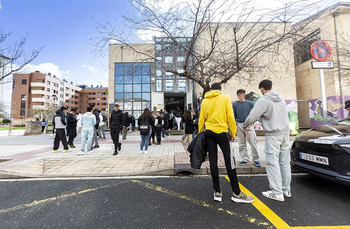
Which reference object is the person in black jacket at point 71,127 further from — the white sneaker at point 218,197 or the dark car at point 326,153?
the dark car at point 326,153

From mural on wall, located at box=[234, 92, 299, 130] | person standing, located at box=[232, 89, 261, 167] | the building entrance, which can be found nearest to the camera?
person standing, located at box=[232, 89, 261, 167]

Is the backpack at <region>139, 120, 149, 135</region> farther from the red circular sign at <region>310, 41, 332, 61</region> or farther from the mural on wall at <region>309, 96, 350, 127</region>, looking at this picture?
the mural on wall at <region>309, 96, 350, 127</region>

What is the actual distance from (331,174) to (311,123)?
14.2m

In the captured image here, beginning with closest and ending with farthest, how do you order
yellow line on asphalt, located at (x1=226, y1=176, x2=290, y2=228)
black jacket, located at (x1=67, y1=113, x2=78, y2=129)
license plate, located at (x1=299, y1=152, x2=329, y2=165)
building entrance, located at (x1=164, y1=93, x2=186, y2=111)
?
yellow line on asphalt, located at (x1=226, y1=176, x2=290, y2=228) < license plate, located at (x1=299, y1=152, x2=329, y2=165) < black jacket, located at (x1=67, y1=113, x2=78, y2=129) < building entrance, located at (x1=164, y1=93, x2=186, y2=111)

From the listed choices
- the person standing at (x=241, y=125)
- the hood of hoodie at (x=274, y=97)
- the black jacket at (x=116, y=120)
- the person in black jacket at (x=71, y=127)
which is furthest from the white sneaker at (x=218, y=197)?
the person in black jacket at (x=71, y=127)

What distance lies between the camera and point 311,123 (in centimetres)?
1342

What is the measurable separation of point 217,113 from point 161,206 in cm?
169

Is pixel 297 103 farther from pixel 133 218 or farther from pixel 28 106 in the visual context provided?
pixel 28 106

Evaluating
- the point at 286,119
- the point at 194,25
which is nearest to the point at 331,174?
the point at 286,119

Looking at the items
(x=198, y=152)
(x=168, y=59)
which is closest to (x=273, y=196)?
(x=198, y=152)

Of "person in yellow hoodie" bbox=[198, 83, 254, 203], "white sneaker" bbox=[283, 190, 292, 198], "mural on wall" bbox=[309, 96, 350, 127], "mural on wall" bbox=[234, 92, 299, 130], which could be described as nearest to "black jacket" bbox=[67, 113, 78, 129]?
"person in yellow hoodie" bbox=[198, 83, 254, 203]

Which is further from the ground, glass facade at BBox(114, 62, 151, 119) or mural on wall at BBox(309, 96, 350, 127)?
glass facade at BBox(114, 62, 151, 119)

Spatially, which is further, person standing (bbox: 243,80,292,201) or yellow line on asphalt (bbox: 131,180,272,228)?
person standing (bbox: 243,80,292,201)

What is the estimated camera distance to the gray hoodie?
Result: 2580 mm
